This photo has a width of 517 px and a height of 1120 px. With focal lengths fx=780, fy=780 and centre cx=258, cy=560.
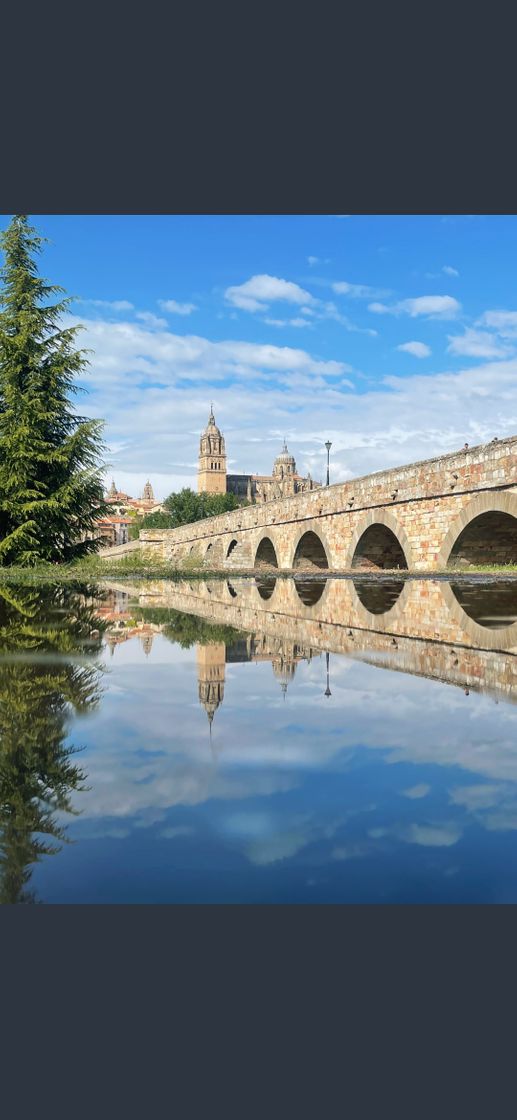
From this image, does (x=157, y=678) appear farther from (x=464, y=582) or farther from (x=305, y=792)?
(x=464, y=582)

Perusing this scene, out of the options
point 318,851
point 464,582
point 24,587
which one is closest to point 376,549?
point 464,582

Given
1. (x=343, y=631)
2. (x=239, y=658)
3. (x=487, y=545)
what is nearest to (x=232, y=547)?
(x=487, y=545)

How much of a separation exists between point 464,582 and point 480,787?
32.1 ft

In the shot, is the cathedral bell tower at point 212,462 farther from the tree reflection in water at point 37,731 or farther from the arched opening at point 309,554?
the tree reflection in water at point 37,731

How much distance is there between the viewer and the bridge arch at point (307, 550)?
2447 cm

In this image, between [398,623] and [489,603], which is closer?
[398,623]

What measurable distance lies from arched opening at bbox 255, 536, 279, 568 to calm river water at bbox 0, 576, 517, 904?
25470 mm

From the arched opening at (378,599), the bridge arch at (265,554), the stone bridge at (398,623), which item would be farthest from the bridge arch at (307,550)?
the stone bridge at (398,623)

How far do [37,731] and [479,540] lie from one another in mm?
14083

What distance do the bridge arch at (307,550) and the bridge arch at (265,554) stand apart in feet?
8.70

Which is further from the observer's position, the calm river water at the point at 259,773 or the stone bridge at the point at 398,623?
the stone bridge at the point at 398,623

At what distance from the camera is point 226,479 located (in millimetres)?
145625

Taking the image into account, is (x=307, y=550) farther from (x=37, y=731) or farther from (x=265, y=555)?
(x=37, y=731)

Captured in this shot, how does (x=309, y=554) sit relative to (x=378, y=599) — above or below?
above
